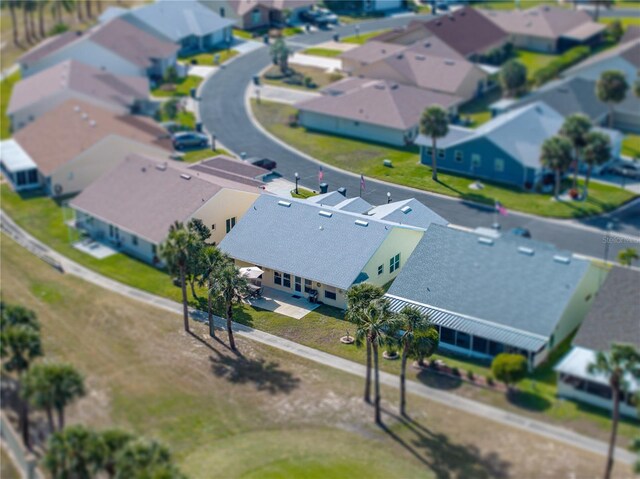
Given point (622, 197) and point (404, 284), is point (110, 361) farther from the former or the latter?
point (622, 197)

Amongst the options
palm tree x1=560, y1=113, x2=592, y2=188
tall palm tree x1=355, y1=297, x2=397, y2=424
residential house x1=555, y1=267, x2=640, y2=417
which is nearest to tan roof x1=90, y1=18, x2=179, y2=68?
palm tree x1=560, y1=113, x2=592, y2=188

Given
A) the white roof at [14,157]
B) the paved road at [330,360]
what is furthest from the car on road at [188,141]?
the paved road at [330,360]

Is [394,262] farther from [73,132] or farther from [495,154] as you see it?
[73,132]

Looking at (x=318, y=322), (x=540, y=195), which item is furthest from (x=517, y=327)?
(x=540, y=195)

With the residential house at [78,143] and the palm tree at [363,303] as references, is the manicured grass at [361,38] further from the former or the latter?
the palm tree at [363,303]

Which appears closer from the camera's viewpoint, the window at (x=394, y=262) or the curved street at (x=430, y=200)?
the window at (x=394, y=262)

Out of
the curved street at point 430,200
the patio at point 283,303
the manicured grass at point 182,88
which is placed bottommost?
the patio at point 283,303

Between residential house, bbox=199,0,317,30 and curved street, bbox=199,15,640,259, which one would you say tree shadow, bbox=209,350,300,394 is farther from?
residential house, bbox=199,0,317,30

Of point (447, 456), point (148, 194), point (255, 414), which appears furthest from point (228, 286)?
point (148, 194)
